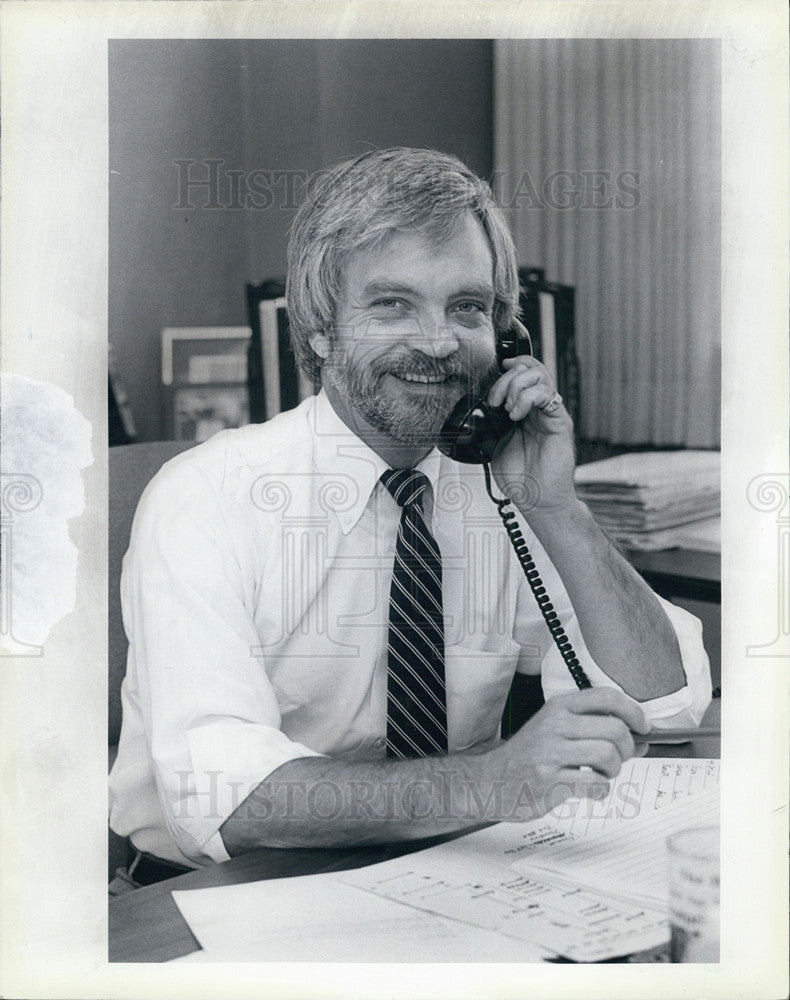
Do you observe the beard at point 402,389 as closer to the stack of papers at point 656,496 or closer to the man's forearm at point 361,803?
the stack of papers at point 656,496

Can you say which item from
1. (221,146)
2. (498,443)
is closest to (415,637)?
(498,443)

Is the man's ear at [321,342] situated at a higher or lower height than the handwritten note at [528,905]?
higher

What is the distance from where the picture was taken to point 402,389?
54.6 inches

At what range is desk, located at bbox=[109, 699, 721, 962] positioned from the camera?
4.25ft

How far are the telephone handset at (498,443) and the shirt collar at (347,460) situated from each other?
4 cm

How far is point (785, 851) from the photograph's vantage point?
1448 mm

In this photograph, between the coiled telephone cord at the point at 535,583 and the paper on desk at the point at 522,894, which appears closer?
the paper on desk at the point at 522,894

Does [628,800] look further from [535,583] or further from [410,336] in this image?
[410,336]

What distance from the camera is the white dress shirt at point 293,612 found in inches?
54.4

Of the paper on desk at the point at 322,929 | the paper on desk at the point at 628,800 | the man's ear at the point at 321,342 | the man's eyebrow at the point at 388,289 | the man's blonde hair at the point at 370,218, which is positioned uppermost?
the man's blonde hair at the point at 370,218

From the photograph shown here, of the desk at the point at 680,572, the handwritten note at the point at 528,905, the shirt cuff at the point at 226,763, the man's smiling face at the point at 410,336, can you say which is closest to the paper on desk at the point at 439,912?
the handwritten note at the point at 528,905

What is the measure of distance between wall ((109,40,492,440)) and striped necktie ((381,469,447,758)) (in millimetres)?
350

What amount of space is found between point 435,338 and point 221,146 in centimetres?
41

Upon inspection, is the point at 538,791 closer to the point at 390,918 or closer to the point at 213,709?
the point at 390,918
